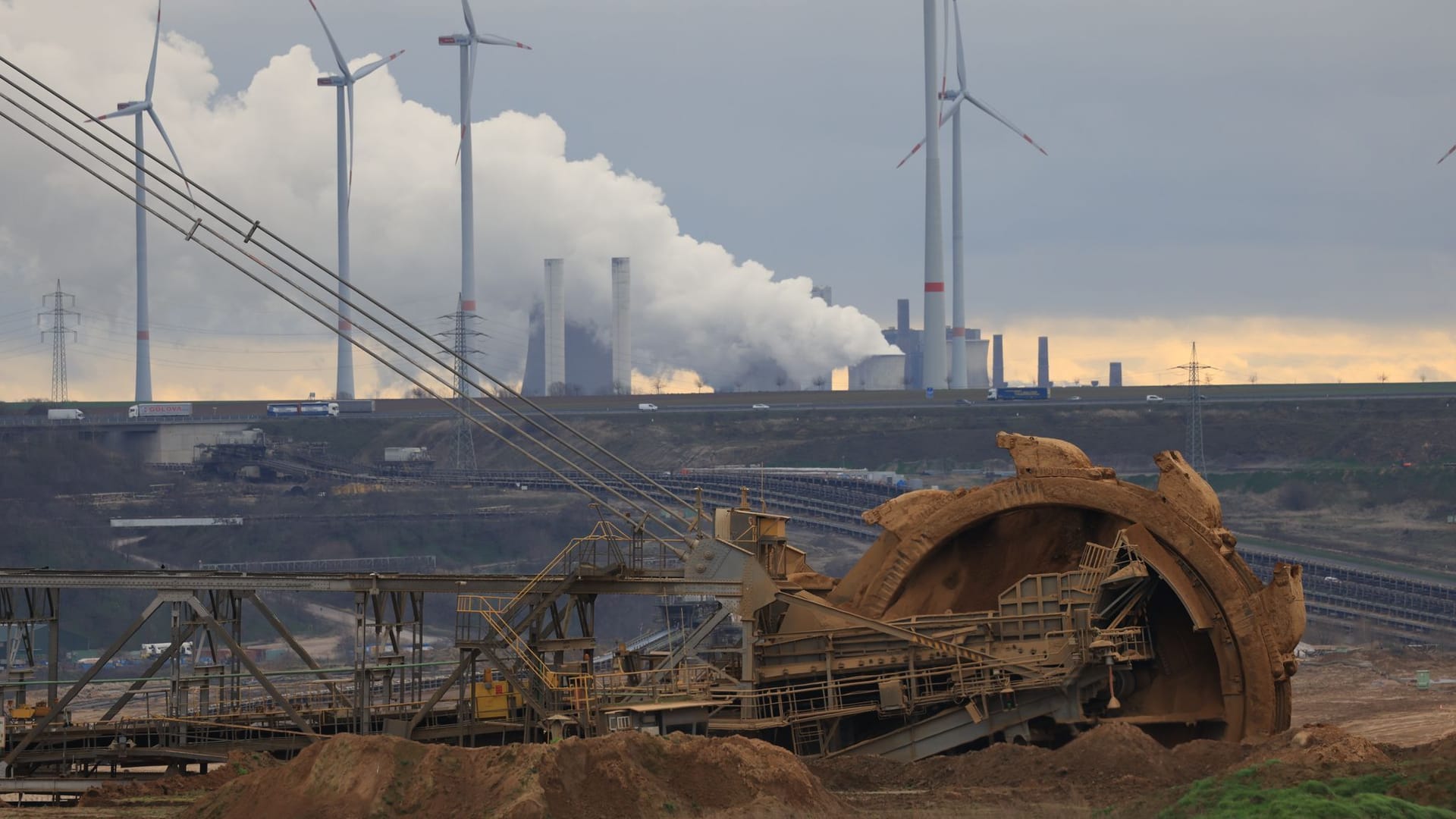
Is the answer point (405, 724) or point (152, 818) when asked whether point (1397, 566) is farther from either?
point (152, 818)

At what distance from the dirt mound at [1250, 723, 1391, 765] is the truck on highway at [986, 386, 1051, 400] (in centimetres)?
13087

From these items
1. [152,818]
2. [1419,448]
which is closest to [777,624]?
[152,818]

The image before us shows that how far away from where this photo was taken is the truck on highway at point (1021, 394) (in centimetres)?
15750

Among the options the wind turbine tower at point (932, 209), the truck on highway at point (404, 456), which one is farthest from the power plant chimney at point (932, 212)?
the truck on highway at point (404, 456)

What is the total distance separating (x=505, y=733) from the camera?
34406 millimetres

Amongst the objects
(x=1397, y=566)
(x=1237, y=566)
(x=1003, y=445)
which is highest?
(x=1003, y=445)

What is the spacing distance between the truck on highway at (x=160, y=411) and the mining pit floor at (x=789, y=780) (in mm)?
126266

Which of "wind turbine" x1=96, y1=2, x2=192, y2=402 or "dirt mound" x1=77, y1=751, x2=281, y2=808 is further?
"wind turbine" x1=96, y1=2, x2=192, y2=402

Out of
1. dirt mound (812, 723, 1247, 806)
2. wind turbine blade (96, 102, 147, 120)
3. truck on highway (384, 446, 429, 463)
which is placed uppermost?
wind turbine blade (96, 102, 147, 120)

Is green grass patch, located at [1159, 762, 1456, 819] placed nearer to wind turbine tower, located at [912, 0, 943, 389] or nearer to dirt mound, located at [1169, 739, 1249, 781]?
dirt mound, located at [1169, 739, 1249, 781]

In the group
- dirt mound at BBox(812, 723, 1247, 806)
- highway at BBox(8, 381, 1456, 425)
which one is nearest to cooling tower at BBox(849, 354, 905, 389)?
highway at BBox(8, 381, 1456, 425)

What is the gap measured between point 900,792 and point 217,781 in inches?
481

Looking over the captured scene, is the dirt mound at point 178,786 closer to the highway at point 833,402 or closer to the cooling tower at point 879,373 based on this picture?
the highway at point 833,402

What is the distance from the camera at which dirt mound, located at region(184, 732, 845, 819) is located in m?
23.9
